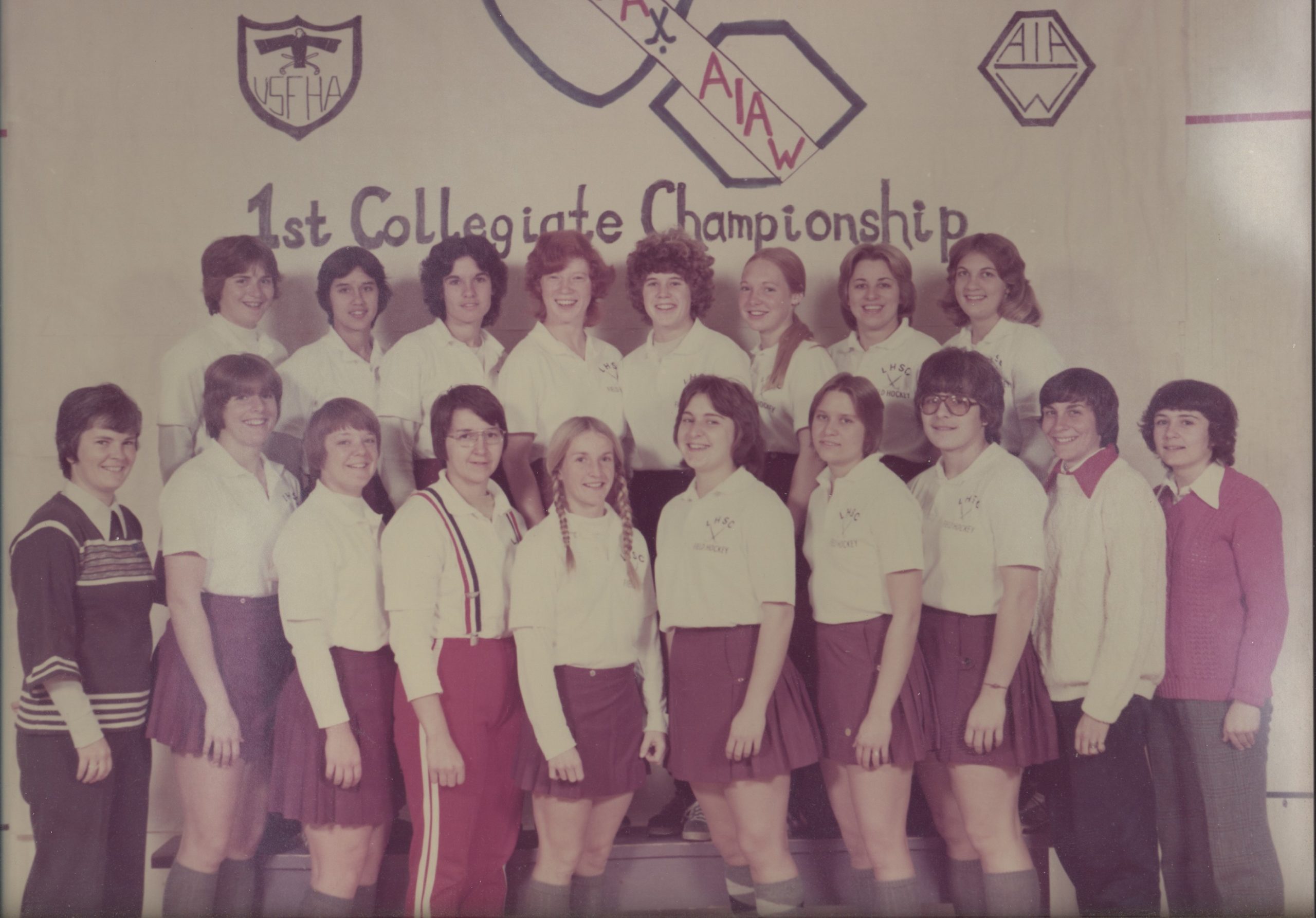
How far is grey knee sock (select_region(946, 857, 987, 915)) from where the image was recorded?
239 centimetres

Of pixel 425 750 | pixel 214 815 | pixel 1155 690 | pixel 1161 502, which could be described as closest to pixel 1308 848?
pixel 1155 690

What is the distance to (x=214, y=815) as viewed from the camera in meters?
2.38

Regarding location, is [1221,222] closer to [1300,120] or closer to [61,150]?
[1300,120]

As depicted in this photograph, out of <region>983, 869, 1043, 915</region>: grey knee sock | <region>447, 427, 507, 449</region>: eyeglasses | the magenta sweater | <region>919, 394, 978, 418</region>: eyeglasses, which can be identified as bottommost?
<region>983, 869, 1043, 915</region>: grey knee sock

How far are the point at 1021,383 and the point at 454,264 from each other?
130cm

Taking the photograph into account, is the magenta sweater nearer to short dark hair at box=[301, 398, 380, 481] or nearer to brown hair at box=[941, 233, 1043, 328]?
brown hair at box=[941, 233, 1043, 328]

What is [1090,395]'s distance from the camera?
2383 mm

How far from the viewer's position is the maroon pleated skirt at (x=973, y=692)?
2.32m

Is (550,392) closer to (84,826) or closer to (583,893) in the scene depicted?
(583,893)

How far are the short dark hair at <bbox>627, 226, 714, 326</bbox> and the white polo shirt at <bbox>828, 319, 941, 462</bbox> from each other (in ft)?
1.15

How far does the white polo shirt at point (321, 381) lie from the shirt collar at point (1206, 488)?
1798mm

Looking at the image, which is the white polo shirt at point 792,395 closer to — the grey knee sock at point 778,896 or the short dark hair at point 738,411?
the short dark hair at point 738,411

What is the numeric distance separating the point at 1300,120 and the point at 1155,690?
1358 millimetres

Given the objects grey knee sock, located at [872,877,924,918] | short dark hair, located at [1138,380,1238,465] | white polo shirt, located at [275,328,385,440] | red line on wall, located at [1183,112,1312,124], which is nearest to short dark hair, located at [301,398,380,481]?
white polo shirt, located at [275,328,385,440]
